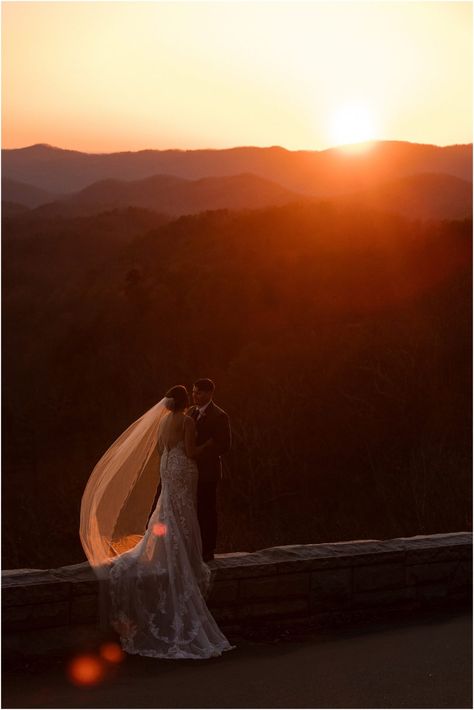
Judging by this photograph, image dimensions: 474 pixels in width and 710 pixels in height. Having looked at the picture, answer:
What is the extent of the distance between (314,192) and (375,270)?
227ft

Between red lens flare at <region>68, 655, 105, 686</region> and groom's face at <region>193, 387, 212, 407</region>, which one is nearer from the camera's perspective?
red lens flare at <region>68, 655, 105, 686</region>

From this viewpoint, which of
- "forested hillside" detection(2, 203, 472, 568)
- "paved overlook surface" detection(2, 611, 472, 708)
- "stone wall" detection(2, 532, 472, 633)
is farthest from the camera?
"forested hillside" detection(2, 203, 472, 568)

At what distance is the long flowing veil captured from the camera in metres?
7.25

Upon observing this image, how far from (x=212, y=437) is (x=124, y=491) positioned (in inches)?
29.2

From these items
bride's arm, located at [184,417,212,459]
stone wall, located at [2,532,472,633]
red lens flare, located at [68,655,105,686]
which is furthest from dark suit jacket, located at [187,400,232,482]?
red lens flare, located at [68,655,105,686]

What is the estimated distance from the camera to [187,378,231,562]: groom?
743 cm

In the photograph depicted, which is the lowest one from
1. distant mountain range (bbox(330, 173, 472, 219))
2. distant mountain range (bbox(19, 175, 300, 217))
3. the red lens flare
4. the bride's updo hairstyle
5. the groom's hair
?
the red lens flare

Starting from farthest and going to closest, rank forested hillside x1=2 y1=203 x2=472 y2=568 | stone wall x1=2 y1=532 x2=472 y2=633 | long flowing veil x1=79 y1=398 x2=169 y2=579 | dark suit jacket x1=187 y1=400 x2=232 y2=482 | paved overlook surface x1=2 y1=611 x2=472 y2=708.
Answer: forested hillside x1=2 y1=203 x2=472 y2=568 → dark suit jacket x1=187 y1=400 x2=232 y2=482 → long flowing veil x1=79 y1=398 x2=169 y2=579 → stone wall x1=2 y1=532 x2=472 y2=633 → paved overlook surface x1=2 y1=611 x2=472 y2=708

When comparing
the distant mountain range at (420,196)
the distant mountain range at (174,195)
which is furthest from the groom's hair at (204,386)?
the distant mountain range at (174,195)

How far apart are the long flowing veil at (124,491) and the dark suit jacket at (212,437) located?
299 millimetres

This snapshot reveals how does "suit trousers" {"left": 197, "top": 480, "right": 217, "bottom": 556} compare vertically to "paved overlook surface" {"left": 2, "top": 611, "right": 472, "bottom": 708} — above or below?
above

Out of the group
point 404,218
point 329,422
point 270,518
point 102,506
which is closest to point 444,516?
point 270,518

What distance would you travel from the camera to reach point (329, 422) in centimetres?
4334

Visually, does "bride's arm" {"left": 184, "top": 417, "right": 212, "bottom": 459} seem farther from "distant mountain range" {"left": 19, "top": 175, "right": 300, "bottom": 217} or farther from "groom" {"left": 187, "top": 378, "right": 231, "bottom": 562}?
"distant mountain range" {"left": 19, "top": 175, "right": 300, "bottom": 217}
